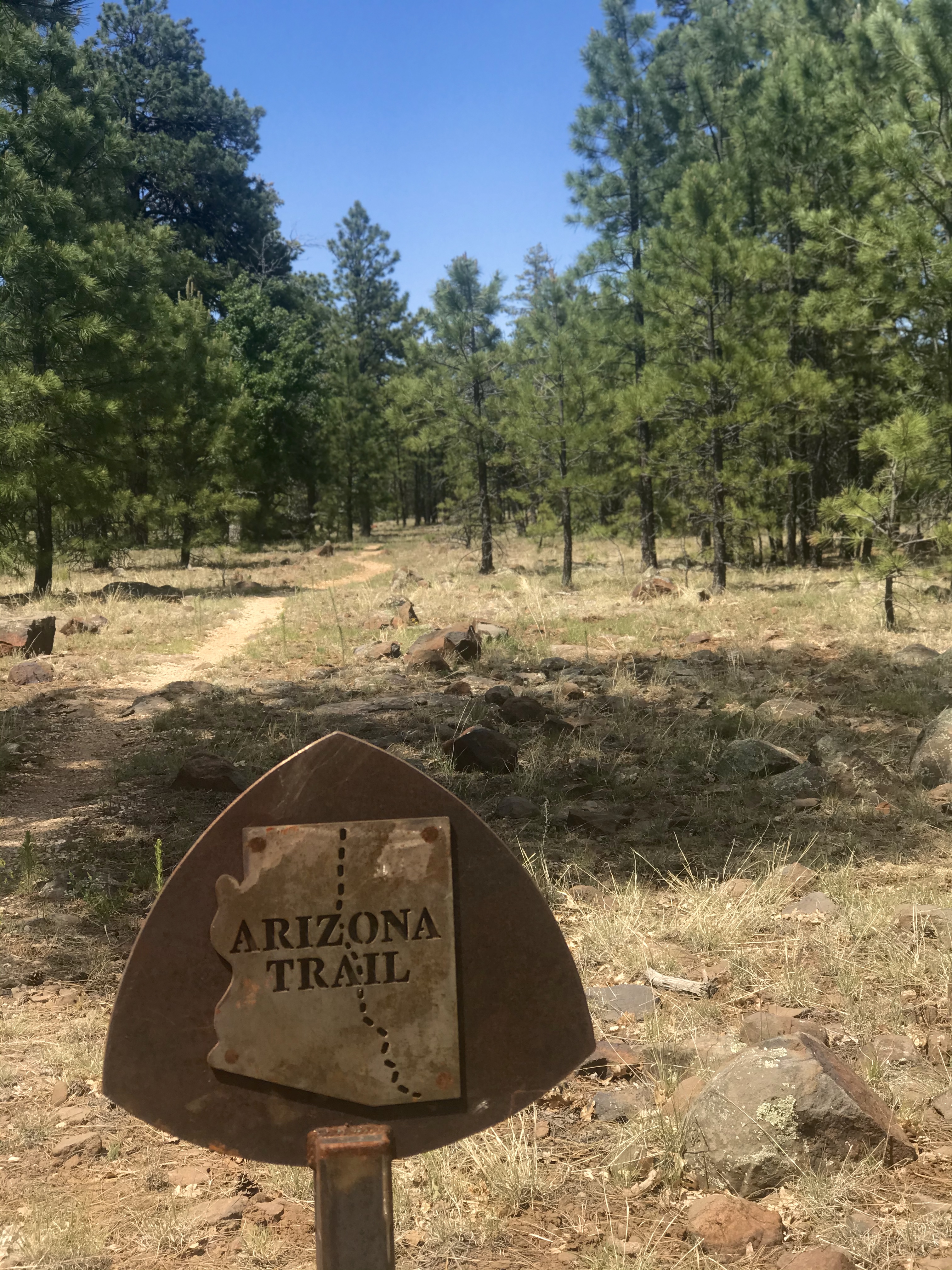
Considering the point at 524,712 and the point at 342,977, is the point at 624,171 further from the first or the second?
the point at 342,977

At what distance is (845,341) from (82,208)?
12.9 metres

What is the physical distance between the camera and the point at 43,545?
1659 centimetres

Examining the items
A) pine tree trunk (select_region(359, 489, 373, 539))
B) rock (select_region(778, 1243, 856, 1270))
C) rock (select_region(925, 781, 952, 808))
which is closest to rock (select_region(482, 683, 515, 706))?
rock (select_region(925, 781, 952, 808))

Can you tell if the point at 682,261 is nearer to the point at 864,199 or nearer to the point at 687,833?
the point at 864,199

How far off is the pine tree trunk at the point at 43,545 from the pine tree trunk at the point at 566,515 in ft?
30.6

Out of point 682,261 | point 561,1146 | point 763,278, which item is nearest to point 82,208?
point 682,261

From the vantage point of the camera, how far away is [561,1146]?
311cm

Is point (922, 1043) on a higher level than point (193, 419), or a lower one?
lower

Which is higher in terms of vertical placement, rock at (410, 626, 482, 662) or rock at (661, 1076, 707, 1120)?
rock at (410, 626, 482, 662)

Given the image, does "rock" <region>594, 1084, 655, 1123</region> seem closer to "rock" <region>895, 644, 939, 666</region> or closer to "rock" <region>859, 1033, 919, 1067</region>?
"rock" <region>859, 1033, 919, 1067</region>

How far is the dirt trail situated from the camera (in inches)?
244

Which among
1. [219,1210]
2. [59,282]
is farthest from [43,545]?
[219,1210]

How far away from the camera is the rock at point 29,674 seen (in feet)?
33.5

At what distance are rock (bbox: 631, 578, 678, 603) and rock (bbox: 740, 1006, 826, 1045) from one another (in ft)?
41.0
